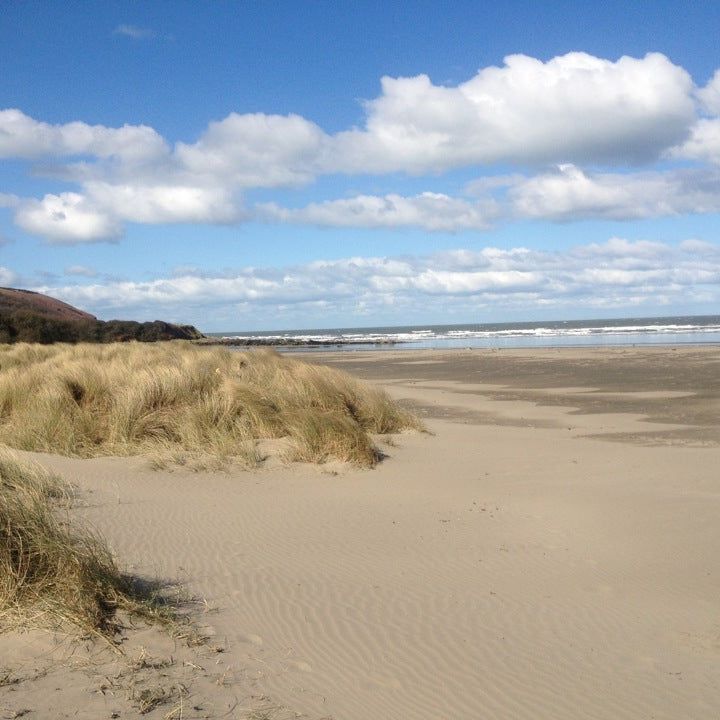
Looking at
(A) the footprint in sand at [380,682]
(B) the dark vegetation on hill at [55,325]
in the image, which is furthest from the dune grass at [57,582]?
(B) the dark vegetation on hill at [55,325]

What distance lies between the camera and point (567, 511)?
6.79m

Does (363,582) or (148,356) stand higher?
(148,356)

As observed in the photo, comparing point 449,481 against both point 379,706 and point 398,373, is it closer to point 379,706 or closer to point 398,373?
point 379,706

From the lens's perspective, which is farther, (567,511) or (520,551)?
(567,511)

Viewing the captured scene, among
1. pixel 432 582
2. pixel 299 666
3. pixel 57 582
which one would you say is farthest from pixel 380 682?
pixel 57 582

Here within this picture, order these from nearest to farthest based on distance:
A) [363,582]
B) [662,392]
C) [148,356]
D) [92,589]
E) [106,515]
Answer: [92,589], [363,582], [106,515], [148,356], [662,392]

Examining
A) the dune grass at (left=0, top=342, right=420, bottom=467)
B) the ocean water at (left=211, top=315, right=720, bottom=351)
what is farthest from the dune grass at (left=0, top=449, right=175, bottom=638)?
the ocean water at (left=211, top=315, right=720, bottom=351)

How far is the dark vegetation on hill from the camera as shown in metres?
35.3

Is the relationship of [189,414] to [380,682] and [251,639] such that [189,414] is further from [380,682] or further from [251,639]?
[380,682]

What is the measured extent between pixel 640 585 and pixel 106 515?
4.33m

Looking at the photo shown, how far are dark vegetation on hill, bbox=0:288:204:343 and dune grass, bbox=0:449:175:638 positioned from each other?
105ft

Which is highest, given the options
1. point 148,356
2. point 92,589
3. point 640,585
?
point 148,356

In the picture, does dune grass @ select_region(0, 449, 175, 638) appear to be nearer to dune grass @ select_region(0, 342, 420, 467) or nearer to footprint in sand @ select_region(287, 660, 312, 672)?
footprint in sand @ select_region(287, 660, 312, 672)

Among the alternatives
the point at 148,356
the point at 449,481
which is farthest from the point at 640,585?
the point at 148,356
